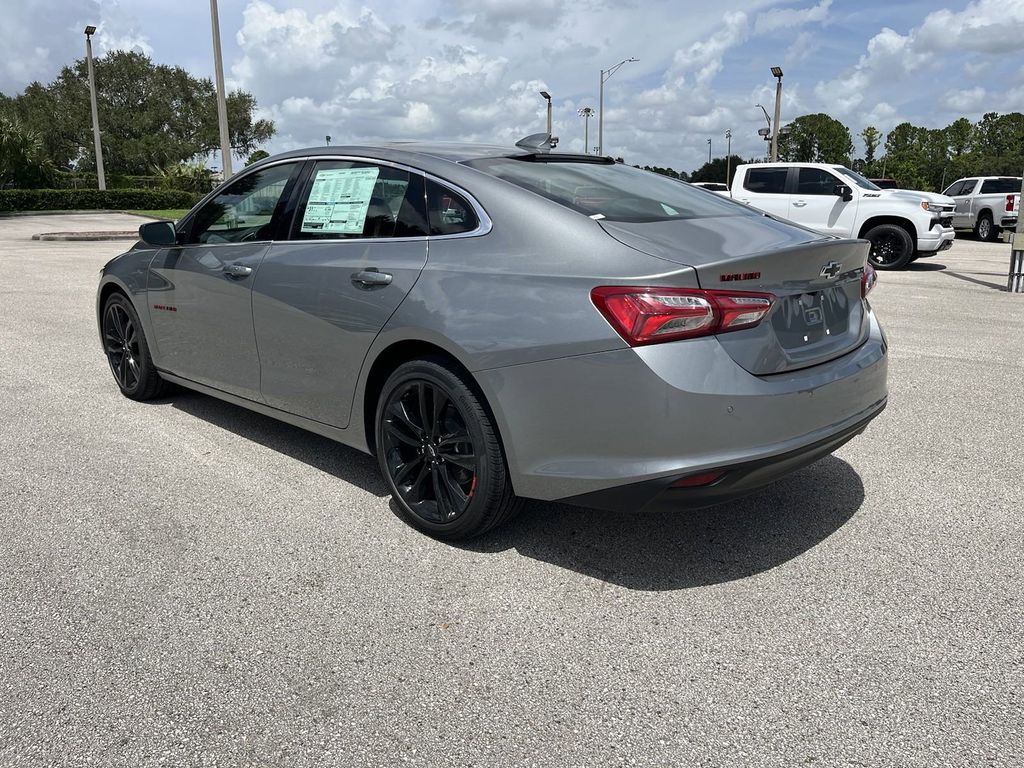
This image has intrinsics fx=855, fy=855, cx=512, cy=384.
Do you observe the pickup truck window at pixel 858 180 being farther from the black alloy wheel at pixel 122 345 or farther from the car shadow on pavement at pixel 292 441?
the black alloy wheel at pixel 122 345

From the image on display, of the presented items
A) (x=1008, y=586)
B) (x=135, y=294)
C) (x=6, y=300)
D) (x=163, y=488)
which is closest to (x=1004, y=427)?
(x=1008, y=586)

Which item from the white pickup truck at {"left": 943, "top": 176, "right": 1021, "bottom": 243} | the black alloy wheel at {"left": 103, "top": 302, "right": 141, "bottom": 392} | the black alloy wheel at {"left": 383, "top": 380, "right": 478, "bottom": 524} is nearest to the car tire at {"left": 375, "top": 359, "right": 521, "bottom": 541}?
the black alloy wheel at {"left": 383, "top": 380, "right": 478, "bottom": 524}

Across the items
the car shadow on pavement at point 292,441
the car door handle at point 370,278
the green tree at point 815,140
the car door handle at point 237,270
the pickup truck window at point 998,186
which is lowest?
the car shadow on pavement at point 292,441

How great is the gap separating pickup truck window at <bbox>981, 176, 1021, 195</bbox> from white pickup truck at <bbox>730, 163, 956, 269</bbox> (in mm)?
10611

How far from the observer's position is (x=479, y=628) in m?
2.87

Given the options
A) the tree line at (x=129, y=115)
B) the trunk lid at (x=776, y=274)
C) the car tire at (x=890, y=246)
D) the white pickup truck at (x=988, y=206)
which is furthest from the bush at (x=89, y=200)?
the trunk lid at (x=776, y=274)

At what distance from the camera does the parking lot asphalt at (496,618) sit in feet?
7.60

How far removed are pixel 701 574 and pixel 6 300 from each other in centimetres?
1016

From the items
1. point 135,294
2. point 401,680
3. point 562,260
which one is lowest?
point 401,680

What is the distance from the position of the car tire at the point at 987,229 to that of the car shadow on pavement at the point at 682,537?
915 inches

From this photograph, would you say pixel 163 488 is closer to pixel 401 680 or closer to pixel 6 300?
pixel 401 680

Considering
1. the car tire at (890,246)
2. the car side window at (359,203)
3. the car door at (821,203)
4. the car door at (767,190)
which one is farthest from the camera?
the car door at (767,190)

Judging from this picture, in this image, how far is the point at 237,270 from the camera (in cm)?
430

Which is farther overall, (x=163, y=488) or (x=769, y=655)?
(x=163, y=488)
